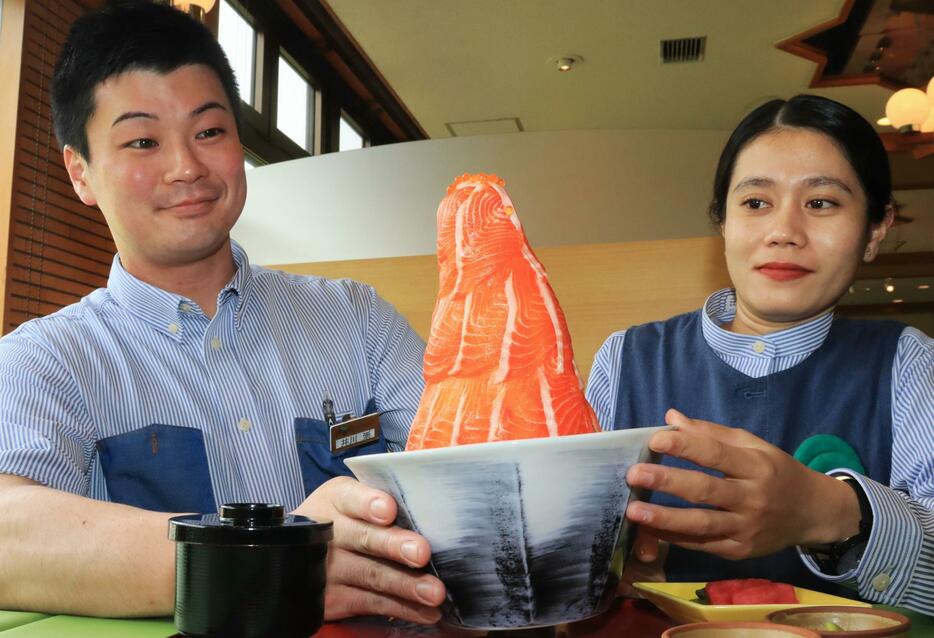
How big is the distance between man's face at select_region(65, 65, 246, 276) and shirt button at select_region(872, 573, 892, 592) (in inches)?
41.8

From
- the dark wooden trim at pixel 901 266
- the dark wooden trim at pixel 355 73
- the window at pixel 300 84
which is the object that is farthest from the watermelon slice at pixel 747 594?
the dark wooden trim at pixel 901 266

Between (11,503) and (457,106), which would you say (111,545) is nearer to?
(11,503)

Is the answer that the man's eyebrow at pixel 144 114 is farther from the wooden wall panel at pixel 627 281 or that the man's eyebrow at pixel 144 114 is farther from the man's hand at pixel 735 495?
the wooden wall panel at pixel 627 281

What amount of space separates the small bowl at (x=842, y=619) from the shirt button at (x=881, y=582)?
26cm

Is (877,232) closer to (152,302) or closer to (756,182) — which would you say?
(756,182)

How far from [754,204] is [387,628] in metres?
0.90

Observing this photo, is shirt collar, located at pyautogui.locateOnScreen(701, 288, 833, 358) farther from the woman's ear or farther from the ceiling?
the ceiling

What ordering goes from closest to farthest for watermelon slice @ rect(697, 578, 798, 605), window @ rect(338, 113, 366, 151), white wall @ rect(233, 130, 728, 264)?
watermelon slice @ rect(697, 578, 798, 605)
white wall @ rect(233, 130, 728, 264)
window @ rect(338, 113, 366, 151)

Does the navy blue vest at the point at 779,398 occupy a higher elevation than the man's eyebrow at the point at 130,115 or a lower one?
lower

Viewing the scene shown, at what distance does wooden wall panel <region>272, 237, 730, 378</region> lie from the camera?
2.35 m

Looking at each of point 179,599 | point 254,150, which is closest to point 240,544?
point 179,599

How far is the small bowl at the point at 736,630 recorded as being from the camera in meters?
0.50

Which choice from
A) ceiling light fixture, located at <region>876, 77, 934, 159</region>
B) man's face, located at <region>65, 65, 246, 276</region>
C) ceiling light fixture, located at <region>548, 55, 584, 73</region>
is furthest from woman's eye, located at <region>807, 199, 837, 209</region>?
ceiling light fixture, located at <region>548, 55, 584, 73</region>

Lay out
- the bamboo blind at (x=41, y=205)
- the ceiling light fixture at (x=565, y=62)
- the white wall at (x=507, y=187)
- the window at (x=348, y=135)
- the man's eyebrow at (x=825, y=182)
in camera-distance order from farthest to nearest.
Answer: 1. the window at (x=348, y=135)
2. the ceiling light fixture at (x=565, y=62)
3. the bamboo blind at (x=41, y=205)
4. the white wall at (x=507, y=187)
5. the man's eyebrow at (x=825, y=182)
